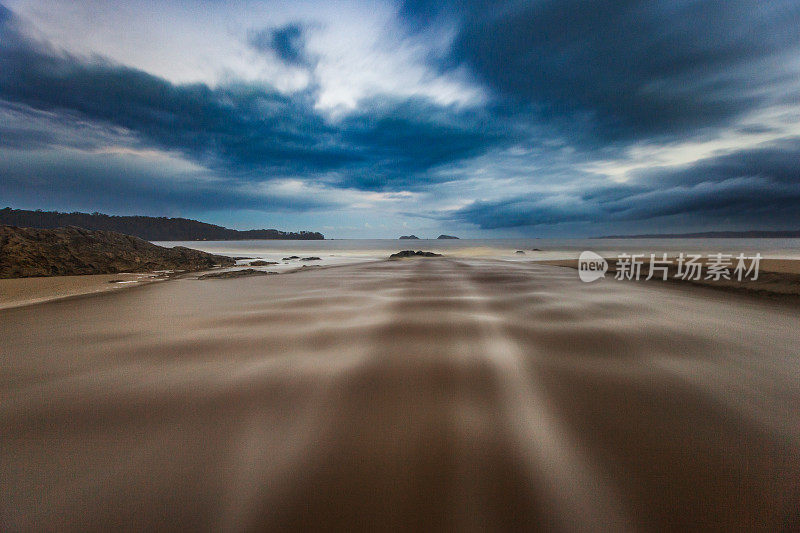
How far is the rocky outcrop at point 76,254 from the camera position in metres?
6.78

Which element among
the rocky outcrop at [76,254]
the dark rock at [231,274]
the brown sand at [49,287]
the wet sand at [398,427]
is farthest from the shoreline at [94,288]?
the wet sand at [398,427]

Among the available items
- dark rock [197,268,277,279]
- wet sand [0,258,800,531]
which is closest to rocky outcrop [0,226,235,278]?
dark rock [197,268,277,279]

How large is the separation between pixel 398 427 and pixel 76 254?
34.4 ft

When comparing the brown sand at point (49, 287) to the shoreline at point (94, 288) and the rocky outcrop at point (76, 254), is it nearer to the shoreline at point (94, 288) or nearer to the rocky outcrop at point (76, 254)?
the shoreline at point (94, 288)

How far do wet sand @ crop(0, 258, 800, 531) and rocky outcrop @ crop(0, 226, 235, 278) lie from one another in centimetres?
556

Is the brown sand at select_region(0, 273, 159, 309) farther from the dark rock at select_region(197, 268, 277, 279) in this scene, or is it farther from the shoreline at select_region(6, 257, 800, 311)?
the dark rock at select_region(197, 268, 277, 279)

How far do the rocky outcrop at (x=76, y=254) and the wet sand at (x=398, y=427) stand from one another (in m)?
5.56

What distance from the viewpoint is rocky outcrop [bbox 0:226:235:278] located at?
22.2ft

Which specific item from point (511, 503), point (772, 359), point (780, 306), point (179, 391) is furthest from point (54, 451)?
point (780, 306)

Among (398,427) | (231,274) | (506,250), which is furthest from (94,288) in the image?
(506,250)

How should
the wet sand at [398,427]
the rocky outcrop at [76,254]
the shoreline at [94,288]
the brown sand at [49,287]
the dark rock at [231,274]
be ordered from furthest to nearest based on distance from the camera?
the dark rock at [231,274] → the rocky outcrop at [76,254] → the shoreline at [94,288] → the brown sand at [49,287] → the wet sand at [398,427]

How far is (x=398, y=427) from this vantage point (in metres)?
1.62

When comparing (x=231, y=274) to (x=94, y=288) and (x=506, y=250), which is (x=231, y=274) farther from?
(x=506, y=250)

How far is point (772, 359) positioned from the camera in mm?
2547
